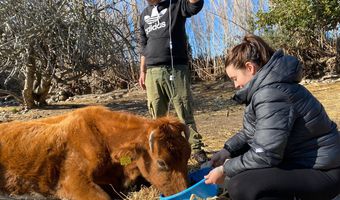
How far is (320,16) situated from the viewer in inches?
551

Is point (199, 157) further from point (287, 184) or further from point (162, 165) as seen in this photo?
point (287, 184)

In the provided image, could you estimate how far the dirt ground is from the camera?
7199mm

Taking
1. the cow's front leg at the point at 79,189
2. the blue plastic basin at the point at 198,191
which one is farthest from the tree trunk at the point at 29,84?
the blue plastic basin at the point at 198,191

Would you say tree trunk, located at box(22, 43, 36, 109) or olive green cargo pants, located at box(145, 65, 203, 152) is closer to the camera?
olive green cargo pants, located at box(145, 65, 203, 152)

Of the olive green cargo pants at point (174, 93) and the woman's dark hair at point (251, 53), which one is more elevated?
the woman's dark hair at point (251, 53)

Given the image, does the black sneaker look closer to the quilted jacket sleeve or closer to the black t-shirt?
the black t-shirt

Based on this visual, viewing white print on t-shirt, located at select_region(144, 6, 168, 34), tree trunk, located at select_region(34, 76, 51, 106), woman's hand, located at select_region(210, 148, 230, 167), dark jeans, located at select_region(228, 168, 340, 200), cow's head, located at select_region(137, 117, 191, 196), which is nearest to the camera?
dark jeans, located at select_region(228, 168, 340, 200)

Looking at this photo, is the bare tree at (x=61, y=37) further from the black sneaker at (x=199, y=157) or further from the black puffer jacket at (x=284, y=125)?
the black puffer jacket at (x=284, y=125)

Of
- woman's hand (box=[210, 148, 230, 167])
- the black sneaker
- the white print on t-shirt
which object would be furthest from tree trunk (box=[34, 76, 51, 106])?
woman's hand (box=[210, 148, 230, 167])

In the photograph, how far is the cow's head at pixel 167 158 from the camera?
3.76 m

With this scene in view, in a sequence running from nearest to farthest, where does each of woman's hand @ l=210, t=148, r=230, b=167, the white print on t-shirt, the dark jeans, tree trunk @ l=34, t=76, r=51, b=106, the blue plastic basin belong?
the dark jeans
the blue plastic basin
woman's hand @ l=210, t=148, r=230, b=167
the white print on t-shirt
tree trunk @ l=34, t=76, r=51, b=106

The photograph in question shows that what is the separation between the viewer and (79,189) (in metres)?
4.00

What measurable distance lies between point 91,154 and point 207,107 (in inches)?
305

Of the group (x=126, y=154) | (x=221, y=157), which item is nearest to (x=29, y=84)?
(x=126, y=154)
